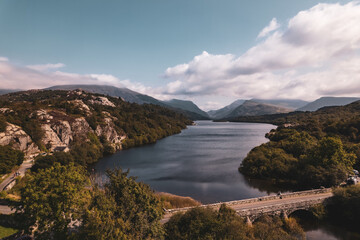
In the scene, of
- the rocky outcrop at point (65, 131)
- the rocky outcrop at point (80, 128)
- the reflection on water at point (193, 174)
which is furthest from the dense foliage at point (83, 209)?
the rocky outcrop at point (80, 128)

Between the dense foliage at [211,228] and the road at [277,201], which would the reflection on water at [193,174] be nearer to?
the road at [277,201]

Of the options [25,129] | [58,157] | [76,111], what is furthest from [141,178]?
[76,111]

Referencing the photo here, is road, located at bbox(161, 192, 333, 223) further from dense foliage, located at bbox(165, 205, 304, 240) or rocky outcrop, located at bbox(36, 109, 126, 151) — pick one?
rocky outcrop, located at bbox(36, 109, 126, 151)

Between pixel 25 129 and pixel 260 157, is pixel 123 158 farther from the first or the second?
pixel 260 157

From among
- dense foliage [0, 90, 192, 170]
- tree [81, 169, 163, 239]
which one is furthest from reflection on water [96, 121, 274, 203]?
tree [81, 169, 163, 239]

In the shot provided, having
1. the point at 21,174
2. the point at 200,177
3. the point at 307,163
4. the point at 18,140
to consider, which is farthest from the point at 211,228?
the point at 18,140

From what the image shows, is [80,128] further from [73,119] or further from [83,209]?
[83,209]
